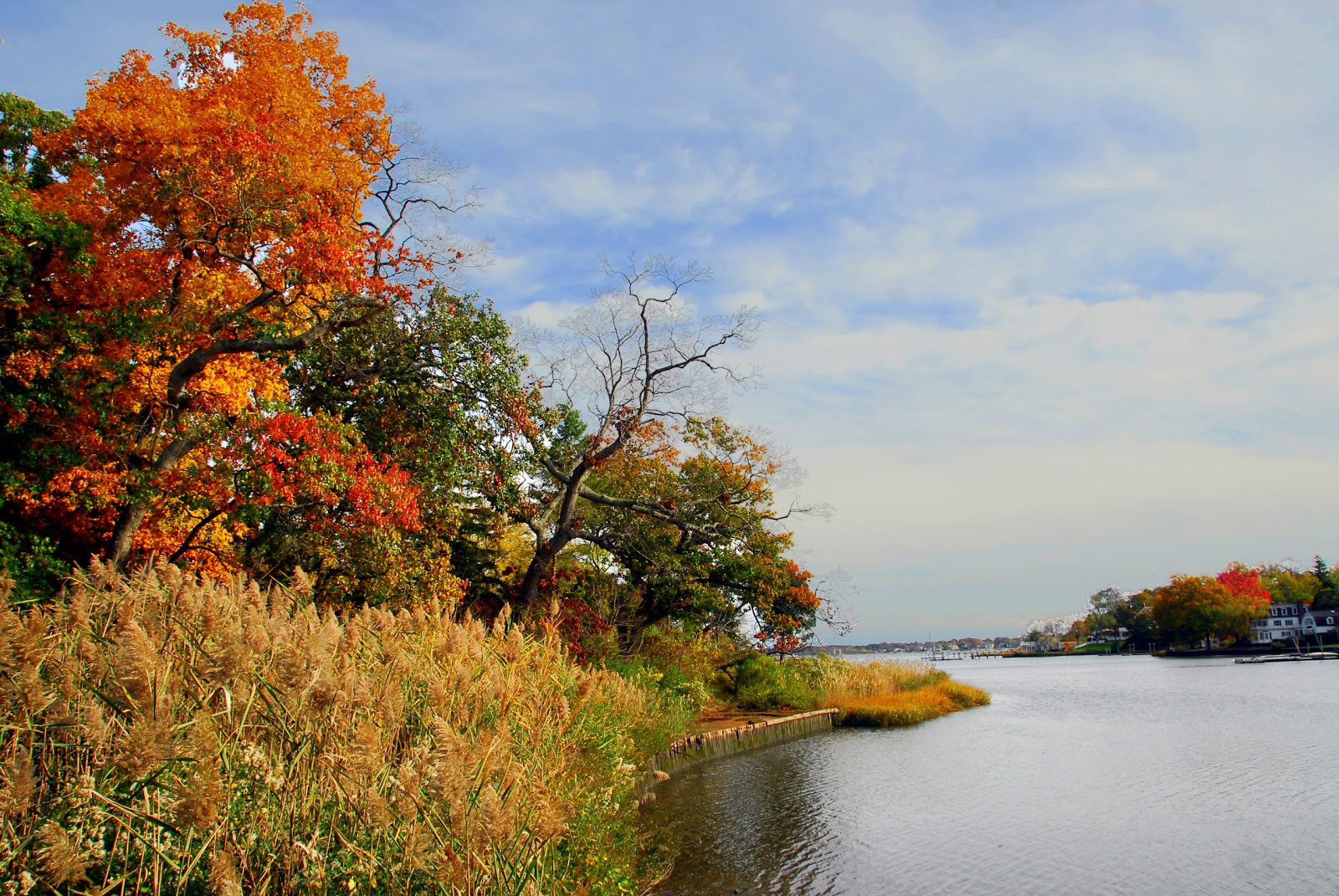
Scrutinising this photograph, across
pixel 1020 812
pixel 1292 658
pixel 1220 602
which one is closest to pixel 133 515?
pixel 1020 812

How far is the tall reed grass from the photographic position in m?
2.50

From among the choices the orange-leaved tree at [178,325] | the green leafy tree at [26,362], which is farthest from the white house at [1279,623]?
the green leafy tree at [26,362]

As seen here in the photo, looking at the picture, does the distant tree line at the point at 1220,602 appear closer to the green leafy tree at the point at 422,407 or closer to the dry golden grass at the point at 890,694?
the dry golden grass at the point at 890,694

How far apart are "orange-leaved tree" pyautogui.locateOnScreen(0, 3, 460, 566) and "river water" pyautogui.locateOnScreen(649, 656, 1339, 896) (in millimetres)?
7006

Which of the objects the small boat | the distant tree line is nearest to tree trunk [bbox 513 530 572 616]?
the small boat

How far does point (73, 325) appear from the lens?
10875 millimetres

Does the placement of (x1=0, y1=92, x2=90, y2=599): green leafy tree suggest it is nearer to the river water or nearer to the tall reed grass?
the tall reed grass

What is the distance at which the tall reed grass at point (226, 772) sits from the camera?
2.50 m

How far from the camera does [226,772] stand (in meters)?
2.92

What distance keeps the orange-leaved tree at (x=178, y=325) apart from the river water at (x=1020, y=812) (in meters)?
7.01

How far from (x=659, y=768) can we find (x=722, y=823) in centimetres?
388

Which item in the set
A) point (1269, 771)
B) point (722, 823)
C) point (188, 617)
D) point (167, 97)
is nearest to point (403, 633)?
point (188, 617)

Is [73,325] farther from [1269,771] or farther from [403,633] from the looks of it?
[1269,771]

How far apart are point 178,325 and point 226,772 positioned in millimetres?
10312
